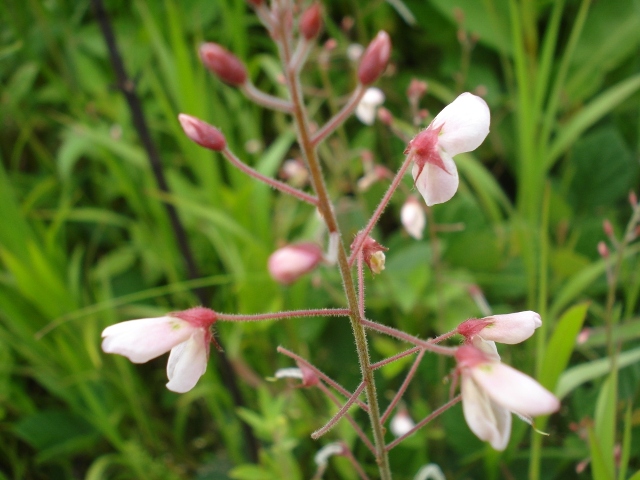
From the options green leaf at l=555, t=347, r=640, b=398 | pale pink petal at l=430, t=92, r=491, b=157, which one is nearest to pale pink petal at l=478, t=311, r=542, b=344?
pale pink petal at l=430, t=92, r=491, b=157

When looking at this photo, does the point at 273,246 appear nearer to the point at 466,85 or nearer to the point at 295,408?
the point at 295,408

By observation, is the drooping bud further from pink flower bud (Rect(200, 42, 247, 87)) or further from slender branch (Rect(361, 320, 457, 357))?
pink flower bud (Rect(200, 42, 247, 87))

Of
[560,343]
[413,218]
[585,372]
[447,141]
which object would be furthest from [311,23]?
[585,372]

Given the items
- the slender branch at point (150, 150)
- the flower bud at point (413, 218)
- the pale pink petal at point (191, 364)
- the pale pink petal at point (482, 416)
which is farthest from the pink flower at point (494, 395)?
the slender branch at point (150, 150)

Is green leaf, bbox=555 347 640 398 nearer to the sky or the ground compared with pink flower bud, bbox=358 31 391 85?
nearer to the ground

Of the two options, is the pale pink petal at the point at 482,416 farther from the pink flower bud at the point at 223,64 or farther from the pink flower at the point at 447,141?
the pink flower bud at the point at 223,64

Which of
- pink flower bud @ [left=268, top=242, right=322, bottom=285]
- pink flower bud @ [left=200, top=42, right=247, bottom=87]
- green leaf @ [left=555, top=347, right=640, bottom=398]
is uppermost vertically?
pink flower bud @ [left=200, top=42, right=247, bottom=87]

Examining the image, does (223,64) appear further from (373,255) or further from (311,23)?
(373,255)
